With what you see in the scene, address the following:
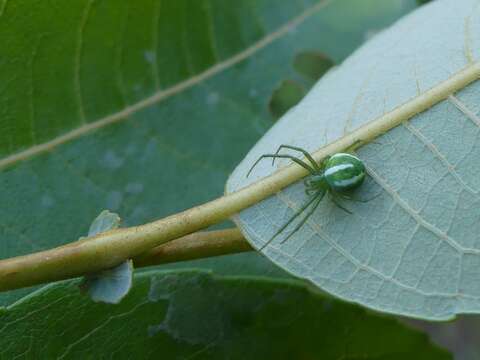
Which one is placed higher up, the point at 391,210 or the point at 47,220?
the point at 47,220

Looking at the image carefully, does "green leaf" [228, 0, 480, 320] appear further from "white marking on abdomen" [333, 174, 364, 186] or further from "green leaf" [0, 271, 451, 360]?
"green leaf" [0, 271, 451, 360]

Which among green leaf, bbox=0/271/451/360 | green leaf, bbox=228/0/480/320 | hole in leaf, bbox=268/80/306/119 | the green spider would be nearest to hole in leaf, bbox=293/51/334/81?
hole in leaf, bbox=268/80/306/119

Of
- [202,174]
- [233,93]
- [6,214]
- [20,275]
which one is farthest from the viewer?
[233,93]

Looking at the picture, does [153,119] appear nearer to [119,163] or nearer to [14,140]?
[119,163]

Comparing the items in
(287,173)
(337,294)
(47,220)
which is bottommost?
(337,294)

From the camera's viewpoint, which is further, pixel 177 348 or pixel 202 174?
pixel 202 174

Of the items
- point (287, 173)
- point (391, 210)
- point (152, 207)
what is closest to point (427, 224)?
point (391, 210)

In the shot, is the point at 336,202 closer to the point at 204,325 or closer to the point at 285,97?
the point at 204,325

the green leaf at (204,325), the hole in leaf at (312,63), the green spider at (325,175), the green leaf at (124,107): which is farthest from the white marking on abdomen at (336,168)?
the hole in leaf at (312,63)

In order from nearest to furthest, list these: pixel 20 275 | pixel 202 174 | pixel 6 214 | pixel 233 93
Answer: pixel 20 275, pixel 6 214, pixel 202 174, pixel 233 93
